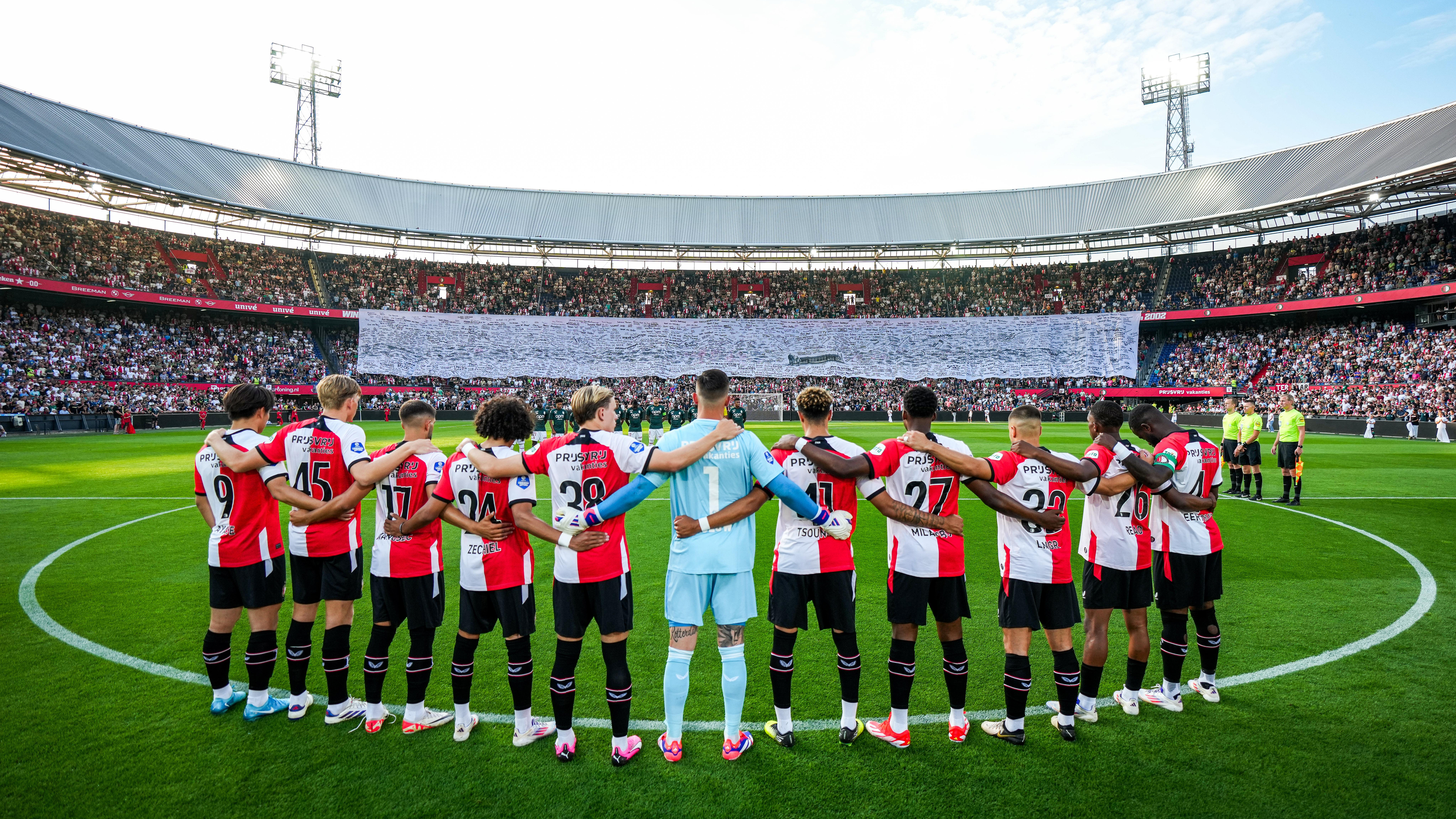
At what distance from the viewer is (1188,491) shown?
5.04 m

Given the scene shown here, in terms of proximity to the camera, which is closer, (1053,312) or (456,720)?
(456,720)

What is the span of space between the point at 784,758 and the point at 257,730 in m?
3.62

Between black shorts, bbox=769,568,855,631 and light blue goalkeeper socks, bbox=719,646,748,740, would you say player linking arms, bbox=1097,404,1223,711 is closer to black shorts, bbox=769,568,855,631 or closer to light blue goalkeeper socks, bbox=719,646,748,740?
black shorts, bbox=769,568,855,631

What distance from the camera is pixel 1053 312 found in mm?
55344

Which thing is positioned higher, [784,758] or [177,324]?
[177,324]

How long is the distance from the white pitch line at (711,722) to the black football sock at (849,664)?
346 mm

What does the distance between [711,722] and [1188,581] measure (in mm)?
3719

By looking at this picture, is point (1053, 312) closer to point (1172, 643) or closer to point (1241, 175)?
point (1241, 175)

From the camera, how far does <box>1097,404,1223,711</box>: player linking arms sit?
4910 millimetres

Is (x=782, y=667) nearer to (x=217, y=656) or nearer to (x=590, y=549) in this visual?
(x=590, y=549)

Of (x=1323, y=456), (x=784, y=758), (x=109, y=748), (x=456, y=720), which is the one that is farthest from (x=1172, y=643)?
(x=1323, y=456)

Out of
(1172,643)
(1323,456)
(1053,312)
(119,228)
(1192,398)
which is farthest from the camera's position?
(1053,312)

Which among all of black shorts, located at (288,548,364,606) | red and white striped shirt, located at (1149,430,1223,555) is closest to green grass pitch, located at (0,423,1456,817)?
black shorts, located at (288,548,364,606)

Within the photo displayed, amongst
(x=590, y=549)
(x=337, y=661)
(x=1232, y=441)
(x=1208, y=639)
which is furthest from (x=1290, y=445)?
(x=337, y=661)
